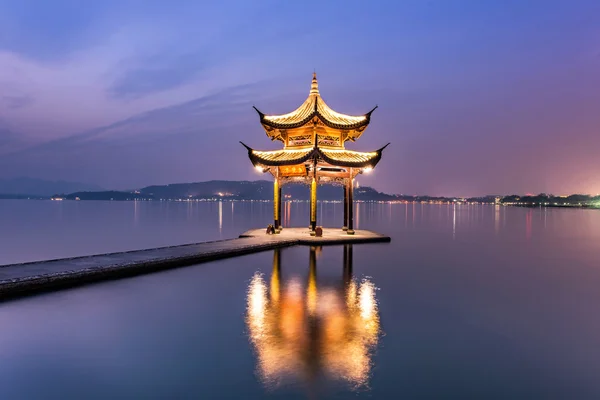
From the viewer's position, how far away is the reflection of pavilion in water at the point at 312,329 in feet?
22.0

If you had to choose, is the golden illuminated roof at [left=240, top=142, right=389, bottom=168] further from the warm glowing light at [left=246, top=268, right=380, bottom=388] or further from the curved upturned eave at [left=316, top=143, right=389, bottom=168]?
the warm glowing light at [left=246, top=268, right=380, bottom=388]

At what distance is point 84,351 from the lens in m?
7.68

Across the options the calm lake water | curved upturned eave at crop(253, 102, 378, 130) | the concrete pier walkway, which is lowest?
the calm lake water

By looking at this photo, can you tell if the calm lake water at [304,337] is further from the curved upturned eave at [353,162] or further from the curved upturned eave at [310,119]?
the curved upturned eave at [310,119]

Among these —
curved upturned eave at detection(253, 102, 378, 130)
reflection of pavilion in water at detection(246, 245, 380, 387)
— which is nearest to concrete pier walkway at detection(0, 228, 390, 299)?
reflection of pavilion in water at detection(246, 245, 380, 387)

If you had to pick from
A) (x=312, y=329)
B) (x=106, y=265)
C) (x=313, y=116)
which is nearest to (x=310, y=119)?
(x=313, y=116)

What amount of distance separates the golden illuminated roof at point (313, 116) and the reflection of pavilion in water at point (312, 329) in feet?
45.1

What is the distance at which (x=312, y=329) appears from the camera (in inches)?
344

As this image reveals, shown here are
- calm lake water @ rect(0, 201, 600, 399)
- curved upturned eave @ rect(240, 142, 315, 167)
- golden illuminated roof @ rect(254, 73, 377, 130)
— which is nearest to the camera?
calm lake water @ rect(0, 201, 600, 399)

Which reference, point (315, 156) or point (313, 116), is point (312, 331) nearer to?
point (315, 156)

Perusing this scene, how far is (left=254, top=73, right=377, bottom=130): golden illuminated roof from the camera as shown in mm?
25578

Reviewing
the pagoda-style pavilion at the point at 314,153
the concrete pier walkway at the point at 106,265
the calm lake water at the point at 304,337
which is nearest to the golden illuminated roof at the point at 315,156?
the pagoda-style pavilion at the point at 314,153

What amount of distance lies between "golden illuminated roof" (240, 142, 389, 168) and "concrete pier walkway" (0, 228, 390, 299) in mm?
5952

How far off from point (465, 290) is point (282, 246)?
1063cm
